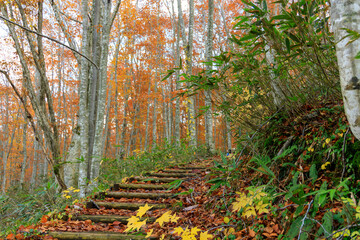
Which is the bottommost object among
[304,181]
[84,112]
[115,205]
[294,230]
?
[115,205]

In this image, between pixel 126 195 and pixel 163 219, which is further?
pixel 126 195

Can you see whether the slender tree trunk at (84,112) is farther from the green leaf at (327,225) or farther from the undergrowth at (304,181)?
the green leaf at (327,225)

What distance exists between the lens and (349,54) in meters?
1.00

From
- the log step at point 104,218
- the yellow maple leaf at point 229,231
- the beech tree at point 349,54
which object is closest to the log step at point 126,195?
the log step at point 104,218

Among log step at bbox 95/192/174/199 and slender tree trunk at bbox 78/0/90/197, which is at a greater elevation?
slender tree trunk at bbox 78/0/90/197

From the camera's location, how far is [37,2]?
5461mm

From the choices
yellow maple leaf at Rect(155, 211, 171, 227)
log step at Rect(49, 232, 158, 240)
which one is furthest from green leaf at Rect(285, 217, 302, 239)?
log step at Rect(49, 232, 158, 240)

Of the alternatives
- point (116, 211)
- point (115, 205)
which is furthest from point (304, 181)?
point (115, 205)

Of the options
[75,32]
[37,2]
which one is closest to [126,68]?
[75,32]

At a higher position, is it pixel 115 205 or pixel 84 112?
pixel 84 112

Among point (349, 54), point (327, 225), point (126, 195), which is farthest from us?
point (126, 195)

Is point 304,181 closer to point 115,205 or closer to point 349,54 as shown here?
point 349,54

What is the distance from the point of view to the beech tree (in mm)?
985

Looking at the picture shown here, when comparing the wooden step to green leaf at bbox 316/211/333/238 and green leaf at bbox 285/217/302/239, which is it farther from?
green leaf at bbox 316/211/333/238
